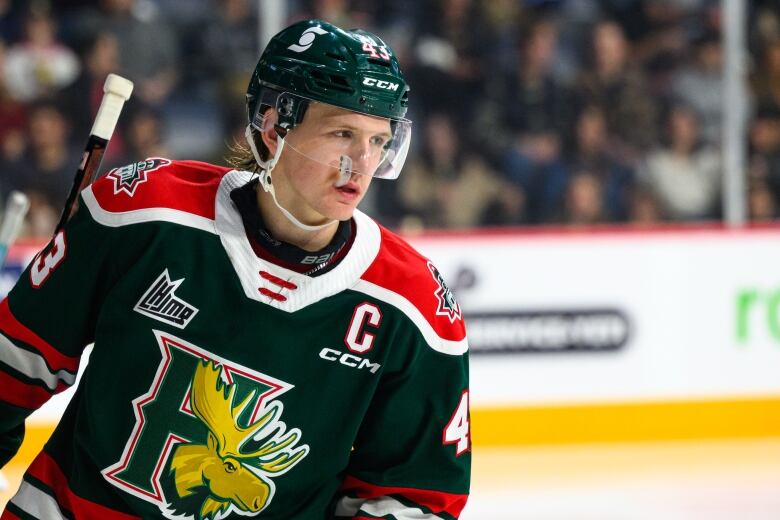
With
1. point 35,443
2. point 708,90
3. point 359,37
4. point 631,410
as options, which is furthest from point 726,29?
point 359,37

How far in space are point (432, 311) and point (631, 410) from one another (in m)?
3.38

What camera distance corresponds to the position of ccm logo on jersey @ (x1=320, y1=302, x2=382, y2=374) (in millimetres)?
1647

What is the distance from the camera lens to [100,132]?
5.89 ft

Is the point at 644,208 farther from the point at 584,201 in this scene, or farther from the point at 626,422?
the point at 626,422

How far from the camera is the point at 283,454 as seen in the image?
5.39 ft

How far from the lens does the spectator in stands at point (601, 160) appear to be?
5207 mm

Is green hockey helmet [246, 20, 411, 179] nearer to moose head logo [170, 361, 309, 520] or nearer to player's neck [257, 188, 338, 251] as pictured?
player's neck [257, 188, 338, 251]

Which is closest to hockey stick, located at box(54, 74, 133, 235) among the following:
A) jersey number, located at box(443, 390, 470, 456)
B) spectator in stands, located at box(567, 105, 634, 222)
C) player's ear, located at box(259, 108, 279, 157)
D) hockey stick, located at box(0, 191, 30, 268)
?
player's ear, located at box(259, 108, 279, 157)

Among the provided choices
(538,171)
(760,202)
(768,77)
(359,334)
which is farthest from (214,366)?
(768,77)

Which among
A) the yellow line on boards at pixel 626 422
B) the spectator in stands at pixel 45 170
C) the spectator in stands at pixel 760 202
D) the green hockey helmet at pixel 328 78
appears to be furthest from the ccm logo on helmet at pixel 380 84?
the spectator in stands at pixel 760 202

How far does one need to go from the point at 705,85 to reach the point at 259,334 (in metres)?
4.10

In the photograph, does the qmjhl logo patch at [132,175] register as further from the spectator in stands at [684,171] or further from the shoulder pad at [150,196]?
the spectator in stands at [684,171]

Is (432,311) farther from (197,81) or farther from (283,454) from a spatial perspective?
(197,81)

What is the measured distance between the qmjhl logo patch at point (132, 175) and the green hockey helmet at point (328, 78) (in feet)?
0.48
